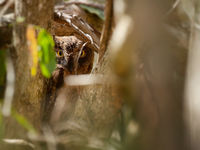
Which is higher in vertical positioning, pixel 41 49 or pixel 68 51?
pixel 41 49

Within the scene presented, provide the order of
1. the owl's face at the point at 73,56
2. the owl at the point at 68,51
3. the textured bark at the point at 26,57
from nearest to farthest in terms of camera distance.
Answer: the textured bark at the point at 26,57
the owl at the point at 68,51
the owl's face at the point at 73,56

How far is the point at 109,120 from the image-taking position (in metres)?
1.20

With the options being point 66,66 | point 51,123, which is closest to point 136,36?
point 51,123

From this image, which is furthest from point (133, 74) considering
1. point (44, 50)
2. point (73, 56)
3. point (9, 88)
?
point (73, 56)

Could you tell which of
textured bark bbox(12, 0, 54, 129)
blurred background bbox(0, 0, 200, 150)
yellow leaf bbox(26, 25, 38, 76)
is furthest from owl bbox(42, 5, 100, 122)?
yellow leaf bbox(26, 25, 38, 76)

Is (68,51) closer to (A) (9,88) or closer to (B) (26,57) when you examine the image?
(B) (26,57)

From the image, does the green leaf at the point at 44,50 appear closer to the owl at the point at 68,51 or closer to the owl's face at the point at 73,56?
the owl at the point at 68,51

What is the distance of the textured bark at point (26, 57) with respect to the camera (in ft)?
3.74

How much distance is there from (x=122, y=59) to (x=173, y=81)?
192 mm

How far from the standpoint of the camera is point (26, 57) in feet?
3.89

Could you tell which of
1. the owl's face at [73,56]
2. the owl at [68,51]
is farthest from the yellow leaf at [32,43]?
the owl's face at [73,56]

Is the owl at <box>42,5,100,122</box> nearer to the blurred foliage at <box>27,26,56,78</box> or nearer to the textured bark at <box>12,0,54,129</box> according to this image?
the textured bark at <box>12,0,54,129</box>

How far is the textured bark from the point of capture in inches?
44.9

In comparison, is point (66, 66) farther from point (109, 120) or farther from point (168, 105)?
point (168, 105)
